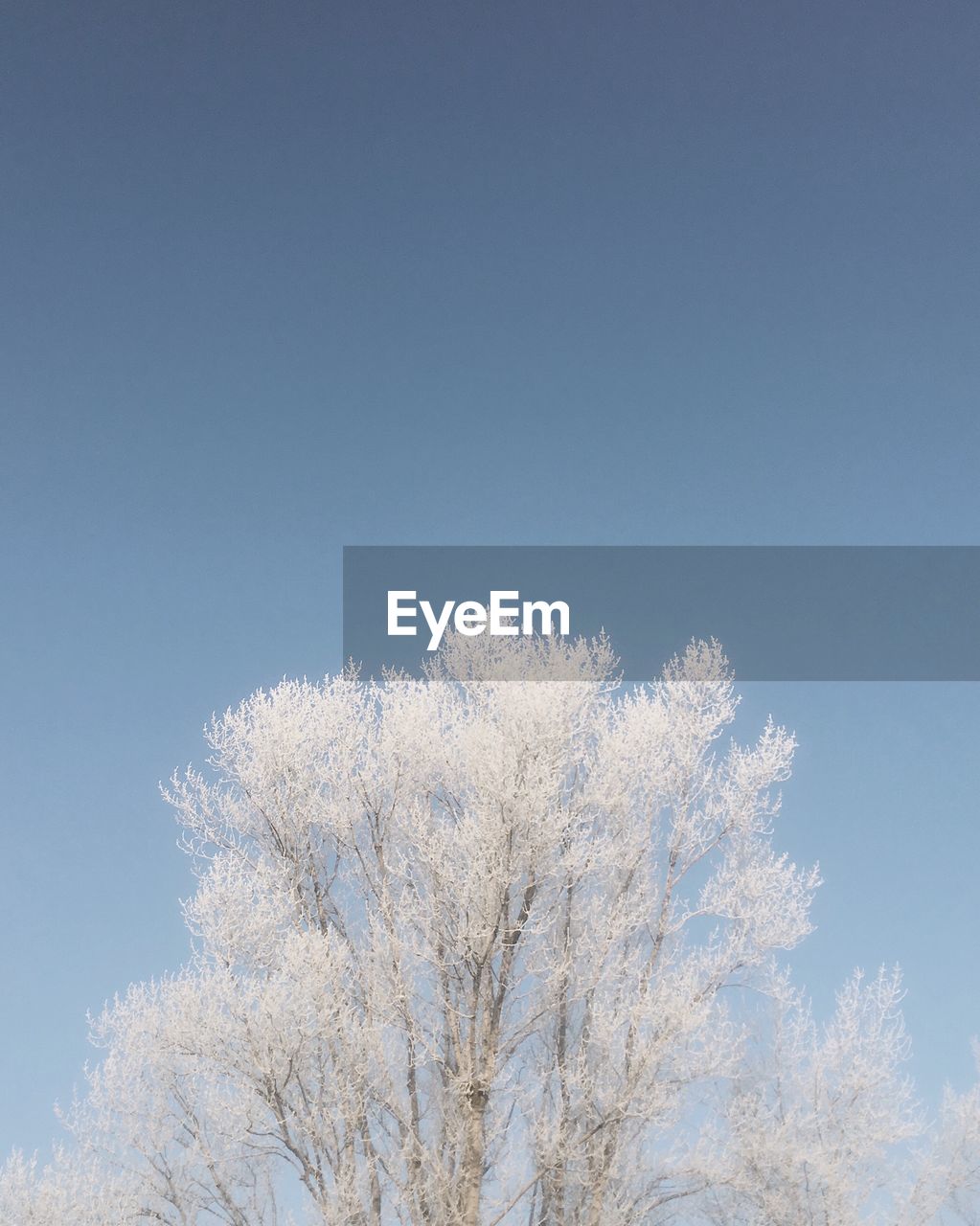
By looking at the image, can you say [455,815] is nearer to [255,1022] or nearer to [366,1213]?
[255,1022]

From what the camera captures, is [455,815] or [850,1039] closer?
[455,815]

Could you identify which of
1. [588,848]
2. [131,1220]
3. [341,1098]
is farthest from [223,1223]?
[588,848]

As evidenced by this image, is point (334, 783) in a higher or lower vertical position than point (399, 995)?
higher

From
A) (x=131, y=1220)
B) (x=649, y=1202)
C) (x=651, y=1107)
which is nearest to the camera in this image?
(x=651, y=1107)

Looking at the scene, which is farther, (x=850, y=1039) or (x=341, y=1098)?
(x=850, y=1039)

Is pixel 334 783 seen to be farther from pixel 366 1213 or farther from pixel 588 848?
pixel 366 1213

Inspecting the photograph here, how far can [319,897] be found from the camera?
16.8 metres

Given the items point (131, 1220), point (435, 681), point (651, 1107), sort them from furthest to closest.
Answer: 1. point (435, 681)
2. point (131, 1220)
3. point (651, 1107)

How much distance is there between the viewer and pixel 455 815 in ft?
53.8

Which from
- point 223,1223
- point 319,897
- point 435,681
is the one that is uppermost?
point 435,681

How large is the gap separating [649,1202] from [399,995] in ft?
13.4

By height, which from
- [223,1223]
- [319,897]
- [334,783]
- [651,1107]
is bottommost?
[223,1223]

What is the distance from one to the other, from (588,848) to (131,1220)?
789cm

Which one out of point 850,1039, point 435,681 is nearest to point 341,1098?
point 435,681
